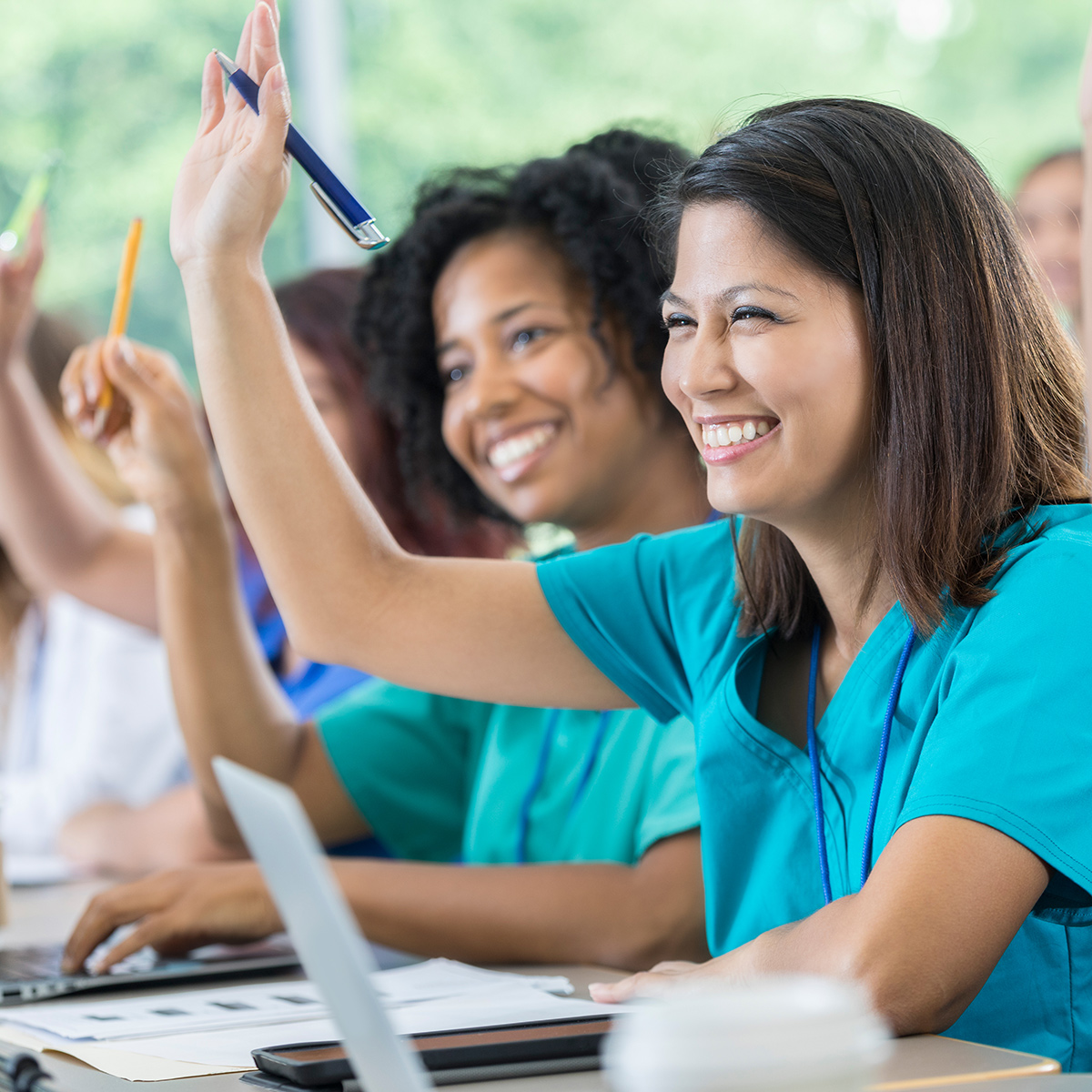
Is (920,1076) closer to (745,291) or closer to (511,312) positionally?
(745,291)

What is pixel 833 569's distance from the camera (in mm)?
1052

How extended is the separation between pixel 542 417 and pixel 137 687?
1.05 meters

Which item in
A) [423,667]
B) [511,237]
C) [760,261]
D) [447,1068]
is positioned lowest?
[447,1068]

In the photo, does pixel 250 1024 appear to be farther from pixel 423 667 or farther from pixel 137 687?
pixel 137 687

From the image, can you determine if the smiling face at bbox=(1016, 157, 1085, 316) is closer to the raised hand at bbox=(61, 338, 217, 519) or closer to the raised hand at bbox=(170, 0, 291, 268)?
the raised hand at bbox=(61, 338, 217, 519)

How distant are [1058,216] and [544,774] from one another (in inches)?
64.6

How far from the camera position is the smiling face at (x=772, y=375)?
970 millimetres

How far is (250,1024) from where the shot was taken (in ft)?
3.11

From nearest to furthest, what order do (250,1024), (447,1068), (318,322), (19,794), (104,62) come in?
(447,1068) < (250,1024) < (318,322) < (19,794) < (104,62)

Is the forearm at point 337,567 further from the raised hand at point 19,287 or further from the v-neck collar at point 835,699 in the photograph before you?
the raised hand at point 19,287

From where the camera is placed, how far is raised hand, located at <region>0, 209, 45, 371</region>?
1836 millimetres

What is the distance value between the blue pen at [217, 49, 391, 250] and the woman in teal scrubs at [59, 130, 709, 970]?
37 cm

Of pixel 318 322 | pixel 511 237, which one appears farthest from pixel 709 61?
pixel 511 237

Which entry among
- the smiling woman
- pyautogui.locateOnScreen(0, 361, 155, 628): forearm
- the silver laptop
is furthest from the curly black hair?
the silver laptop
